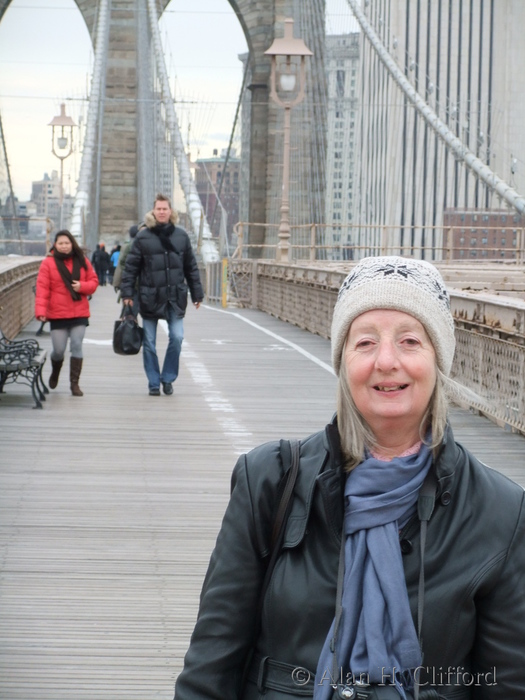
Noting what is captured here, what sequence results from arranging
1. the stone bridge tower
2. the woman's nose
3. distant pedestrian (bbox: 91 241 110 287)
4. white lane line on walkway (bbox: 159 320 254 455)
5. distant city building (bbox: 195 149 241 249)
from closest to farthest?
the woman's nose → white lane line on walkway (bbox: 159 320 254 455) → distant pedestrian (bbox: 91 241 110 287) → distant city building (bbox: 195 149 241 249) → the stone bridge tower

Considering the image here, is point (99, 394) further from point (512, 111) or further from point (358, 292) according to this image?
point (512, 111)

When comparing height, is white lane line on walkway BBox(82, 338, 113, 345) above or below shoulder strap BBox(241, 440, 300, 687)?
below

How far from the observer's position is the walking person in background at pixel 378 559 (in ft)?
6.97

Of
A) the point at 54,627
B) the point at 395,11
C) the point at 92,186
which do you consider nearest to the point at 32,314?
the point at 54,627

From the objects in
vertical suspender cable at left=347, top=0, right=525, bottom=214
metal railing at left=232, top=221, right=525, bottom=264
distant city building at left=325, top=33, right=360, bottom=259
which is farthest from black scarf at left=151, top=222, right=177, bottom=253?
distant city building at left=325, top=33, right=360, bottom=259

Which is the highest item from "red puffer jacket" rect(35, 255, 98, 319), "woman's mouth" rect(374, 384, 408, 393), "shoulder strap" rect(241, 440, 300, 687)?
"woman's mouth" rect(374, 384, 408, 393)

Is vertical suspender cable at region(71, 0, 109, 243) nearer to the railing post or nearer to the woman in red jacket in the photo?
the railing post

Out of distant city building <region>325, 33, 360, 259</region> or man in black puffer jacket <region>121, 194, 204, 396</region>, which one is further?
distant city building <region>325, 33, 360, 259</region>

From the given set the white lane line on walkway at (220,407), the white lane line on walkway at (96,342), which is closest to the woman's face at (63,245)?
the white lane line on walkway at (220,407)

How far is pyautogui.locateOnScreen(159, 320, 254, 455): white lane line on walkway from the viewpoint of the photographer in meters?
9.30

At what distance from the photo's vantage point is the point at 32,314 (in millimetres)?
21562

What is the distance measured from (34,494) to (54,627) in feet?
8.21

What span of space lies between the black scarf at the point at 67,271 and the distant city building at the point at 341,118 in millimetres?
43123

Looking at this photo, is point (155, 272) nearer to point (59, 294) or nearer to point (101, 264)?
point (59, 294)
